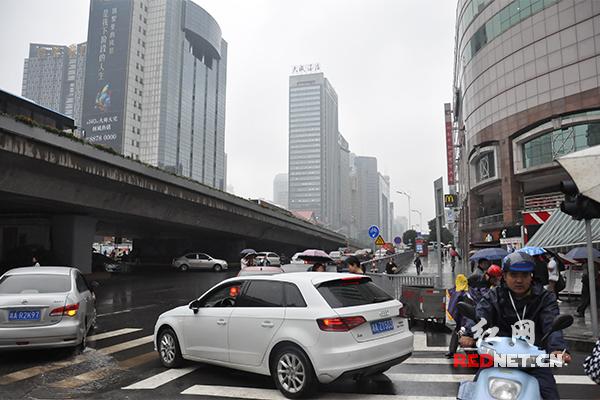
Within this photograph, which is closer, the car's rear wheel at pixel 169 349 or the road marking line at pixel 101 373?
the road marking line at pixel 101 373

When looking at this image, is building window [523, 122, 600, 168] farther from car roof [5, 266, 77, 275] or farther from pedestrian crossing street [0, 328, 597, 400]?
car roof [5, 266, 77, 275]

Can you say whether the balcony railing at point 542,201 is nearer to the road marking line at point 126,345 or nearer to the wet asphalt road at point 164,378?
the wet asphalt road at point 164,378

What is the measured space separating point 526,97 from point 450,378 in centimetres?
3716

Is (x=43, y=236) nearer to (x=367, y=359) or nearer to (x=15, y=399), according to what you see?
(x=15, y=399)

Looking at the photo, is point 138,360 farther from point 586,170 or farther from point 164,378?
point 586,170

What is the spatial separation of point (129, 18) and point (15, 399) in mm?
122158

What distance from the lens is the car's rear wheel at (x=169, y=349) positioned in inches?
268

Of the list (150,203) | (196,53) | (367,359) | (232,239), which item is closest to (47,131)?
(150,203)

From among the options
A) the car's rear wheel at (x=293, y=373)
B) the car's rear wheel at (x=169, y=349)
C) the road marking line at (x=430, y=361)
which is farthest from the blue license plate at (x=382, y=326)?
the car's rear wheel at (x=169, y=349)

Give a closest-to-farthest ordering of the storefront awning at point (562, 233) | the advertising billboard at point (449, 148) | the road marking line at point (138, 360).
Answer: the road marking line at point (138, 360) < the storefront awning at point (562, 233) < the advertising billboard at point (449, 148)

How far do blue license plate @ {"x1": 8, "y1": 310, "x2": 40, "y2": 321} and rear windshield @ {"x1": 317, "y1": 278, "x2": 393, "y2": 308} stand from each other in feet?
16.0

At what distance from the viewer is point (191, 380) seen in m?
6.17

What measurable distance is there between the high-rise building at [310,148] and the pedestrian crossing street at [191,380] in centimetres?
16337

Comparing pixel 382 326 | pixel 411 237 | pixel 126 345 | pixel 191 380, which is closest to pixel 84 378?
pixel 191 380
